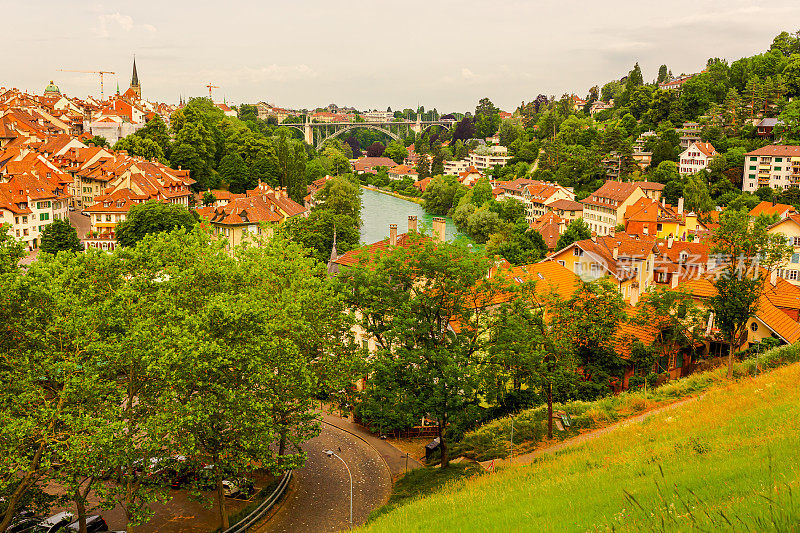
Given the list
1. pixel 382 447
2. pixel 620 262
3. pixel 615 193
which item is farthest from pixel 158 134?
pixel 382 447

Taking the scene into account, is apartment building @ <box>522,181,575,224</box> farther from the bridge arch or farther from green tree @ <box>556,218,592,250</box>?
the bridge arch

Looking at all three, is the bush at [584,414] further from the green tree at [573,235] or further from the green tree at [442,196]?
the green tree at [442,196]

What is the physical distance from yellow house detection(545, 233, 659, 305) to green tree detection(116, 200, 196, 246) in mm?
24938

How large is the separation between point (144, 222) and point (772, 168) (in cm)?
5269

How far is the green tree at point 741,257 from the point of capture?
16.0 meters

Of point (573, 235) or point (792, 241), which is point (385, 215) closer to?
point (573, 235)

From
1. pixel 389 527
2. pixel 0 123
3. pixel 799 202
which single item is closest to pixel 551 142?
pixel 799 202

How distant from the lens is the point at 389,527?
10047mm

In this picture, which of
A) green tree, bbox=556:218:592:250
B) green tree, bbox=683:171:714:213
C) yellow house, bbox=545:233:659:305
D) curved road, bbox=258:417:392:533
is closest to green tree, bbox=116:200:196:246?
yellow house, bbox=545:233:659:305

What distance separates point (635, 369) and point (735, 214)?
254 inches

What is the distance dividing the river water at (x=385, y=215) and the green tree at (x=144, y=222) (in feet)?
51.0

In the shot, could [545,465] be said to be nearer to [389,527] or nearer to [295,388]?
[389,527]

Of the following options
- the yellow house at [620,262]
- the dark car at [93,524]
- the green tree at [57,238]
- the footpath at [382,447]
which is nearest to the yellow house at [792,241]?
the yellow house at [620,262]

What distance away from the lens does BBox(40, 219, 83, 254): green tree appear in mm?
40719
